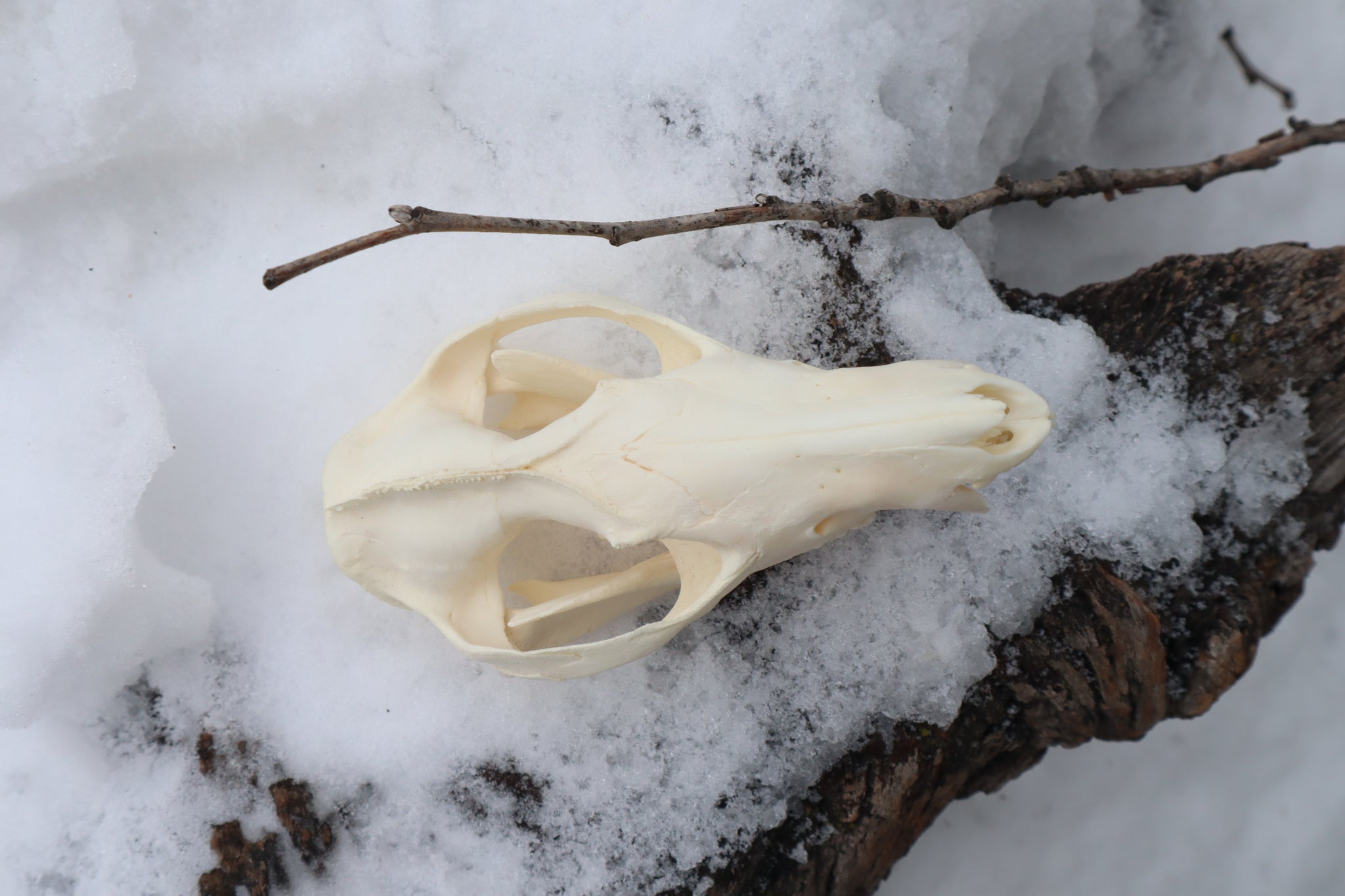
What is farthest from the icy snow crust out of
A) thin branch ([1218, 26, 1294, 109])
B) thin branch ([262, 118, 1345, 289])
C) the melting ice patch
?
thin branch ([1218, 26, 1294, 109])

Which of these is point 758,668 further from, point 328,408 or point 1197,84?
point 1197,84

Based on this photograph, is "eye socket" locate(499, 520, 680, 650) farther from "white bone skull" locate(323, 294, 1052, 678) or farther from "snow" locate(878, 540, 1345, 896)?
"snow" locate(878, 540, 1345, 896)

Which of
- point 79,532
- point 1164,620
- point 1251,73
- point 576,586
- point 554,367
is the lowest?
point 79,532

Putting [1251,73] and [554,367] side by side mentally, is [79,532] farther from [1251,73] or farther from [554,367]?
[1251,73]

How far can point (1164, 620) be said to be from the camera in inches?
40.6

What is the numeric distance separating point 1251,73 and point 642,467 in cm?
120

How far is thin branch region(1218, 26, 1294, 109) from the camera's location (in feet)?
4.22

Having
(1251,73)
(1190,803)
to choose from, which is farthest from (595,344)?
(1190,803)

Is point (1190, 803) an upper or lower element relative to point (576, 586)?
lower

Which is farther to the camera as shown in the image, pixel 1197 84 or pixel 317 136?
pixel 1197 84

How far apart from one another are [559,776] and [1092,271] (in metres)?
1.19

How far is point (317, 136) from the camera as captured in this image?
1133 millimetres

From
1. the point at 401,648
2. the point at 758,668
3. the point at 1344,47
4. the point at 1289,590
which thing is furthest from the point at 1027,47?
the point at 401,648

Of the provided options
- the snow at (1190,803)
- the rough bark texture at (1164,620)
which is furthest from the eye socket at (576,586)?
the snow at (1190,803)
